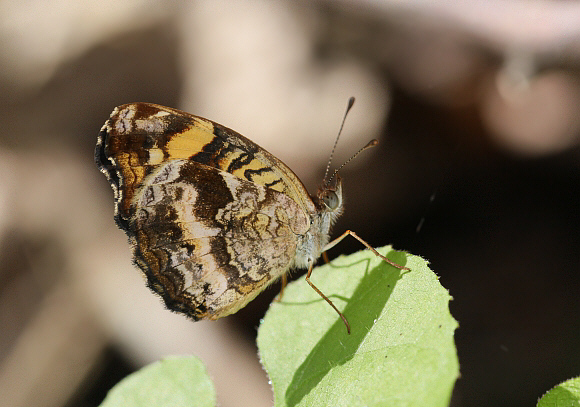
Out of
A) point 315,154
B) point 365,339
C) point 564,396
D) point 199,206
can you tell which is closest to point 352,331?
point 365,339

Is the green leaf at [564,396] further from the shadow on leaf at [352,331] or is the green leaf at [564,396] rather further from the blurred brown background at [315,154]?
the blurred brown background at [315,154]

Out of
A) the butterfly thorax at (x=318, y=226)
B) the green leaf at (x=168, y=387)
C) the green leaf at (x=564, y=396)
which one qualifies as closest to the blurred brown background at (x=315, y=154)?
the butterfly thorax at (x=318, y=226)

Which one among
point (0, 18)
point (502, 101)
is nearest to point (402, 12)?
point (502, 101)

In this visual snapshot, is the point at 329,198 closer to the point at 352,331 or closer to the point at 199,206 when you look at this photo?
the point at 199,206

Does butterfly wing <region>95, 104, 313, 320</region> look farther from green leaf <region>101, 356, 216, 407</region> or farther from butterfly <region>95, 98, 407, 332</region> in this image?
green leaf <region>101, 356, 216, 407</region>

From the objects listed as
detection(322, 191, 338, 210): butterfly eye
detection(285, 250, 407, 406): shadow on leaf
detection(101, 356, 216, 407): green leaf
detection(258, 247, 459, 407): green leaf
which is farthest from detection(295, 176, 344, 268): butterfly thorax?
detection(101, 356, 216, 407): green leaf

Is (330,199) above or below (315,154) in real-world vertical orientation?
above

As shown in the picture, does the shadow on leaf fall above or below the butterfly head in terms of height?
below
